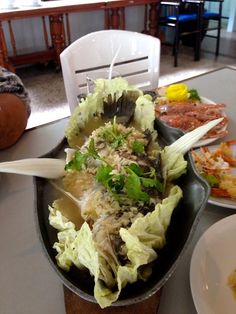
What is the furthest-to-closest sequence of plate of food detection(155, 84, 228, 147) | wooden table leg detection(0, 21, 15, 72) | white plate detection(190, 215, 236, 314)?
wooden table leg detection(0, 21, 15, 72) < plate of food detection(155, 84, 228, 147) < white plate detection(190, 215, 236, 314)

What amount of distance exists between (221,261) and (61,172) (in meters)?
0.34

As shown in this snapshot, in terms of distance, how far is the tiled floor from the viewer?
109 inches

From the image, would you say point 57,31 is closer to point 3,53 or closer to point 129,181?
point 3,53

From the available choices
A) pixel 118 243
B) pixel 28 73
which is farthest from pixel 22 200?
pixel 28 73

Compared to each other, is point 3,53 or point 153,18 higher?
point 153,18

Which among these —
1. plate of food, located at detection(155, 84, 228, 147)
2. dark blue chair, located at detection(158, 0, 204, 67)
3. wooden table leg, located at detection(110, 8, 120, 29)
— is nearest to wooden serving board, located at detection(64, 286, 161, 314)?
plate of food, located at detection(155, 84, 228, 147)

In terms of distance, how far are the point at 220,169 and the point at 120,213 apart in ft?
1.35

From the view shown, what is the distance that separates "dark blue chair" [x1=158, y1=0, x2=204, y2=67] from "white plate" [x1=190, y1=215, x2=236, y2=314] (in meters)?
3.48

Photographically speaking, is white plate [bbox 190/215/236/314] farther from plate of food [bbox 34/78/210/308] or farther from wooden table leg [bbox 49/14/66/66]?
wooden table leg [bbox 49/14/66/66]

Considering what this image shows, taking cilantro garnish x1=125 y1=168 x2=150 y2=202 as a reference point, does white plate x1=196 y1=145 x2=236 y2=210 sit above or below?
below

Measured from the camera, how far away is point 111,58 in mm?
1408

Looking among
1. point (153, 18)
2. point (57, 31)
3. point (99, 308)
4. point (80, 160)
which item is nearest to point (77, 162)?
point (80, 160)

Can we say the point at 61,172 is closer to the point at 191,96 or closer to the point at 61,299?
the point at 61,299

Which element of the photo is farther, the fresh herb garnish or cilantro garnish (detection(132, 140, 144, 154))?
cilantro garnish (detection(132, 140, 144, 154))
